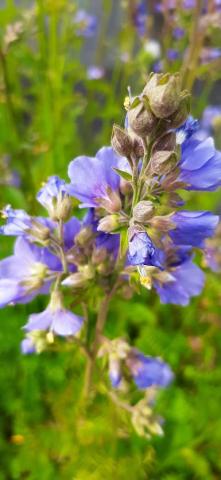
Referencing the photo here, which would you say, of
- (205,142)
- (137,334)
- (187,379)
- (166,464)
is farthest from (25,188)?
(205,142)

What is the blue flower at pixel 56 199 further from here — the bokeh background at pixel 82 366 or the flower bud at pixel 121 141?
the bokeh background at pixel 82 366

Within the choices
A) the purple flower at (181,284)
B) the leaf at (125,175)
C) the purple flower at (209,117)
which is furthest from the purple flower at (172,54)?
the leaf at (125,175)

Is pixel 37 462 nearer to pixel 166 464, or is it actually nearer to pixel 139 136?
pixel 166 464

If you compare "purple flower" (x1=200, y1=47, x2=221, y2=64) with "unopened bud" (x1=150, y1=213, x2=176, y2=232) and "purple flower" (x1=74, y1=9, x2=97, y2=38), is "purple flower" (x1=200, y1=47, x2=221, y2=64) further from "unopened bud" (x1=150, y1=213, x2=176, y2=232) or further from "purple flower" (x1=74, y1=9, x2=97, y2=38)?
"unopened bud" (x1=150, y1=213, x2=176, y2=232)

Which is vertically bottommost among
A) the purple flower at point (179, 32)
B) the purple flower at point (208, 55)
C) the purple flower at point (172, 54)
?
the purple flower at point (208, 55)

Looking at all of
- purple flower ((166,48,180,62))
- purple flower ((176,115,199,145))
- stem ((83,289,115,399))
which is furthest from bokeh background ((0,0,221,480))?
purple flower ((176,115,199,145))
